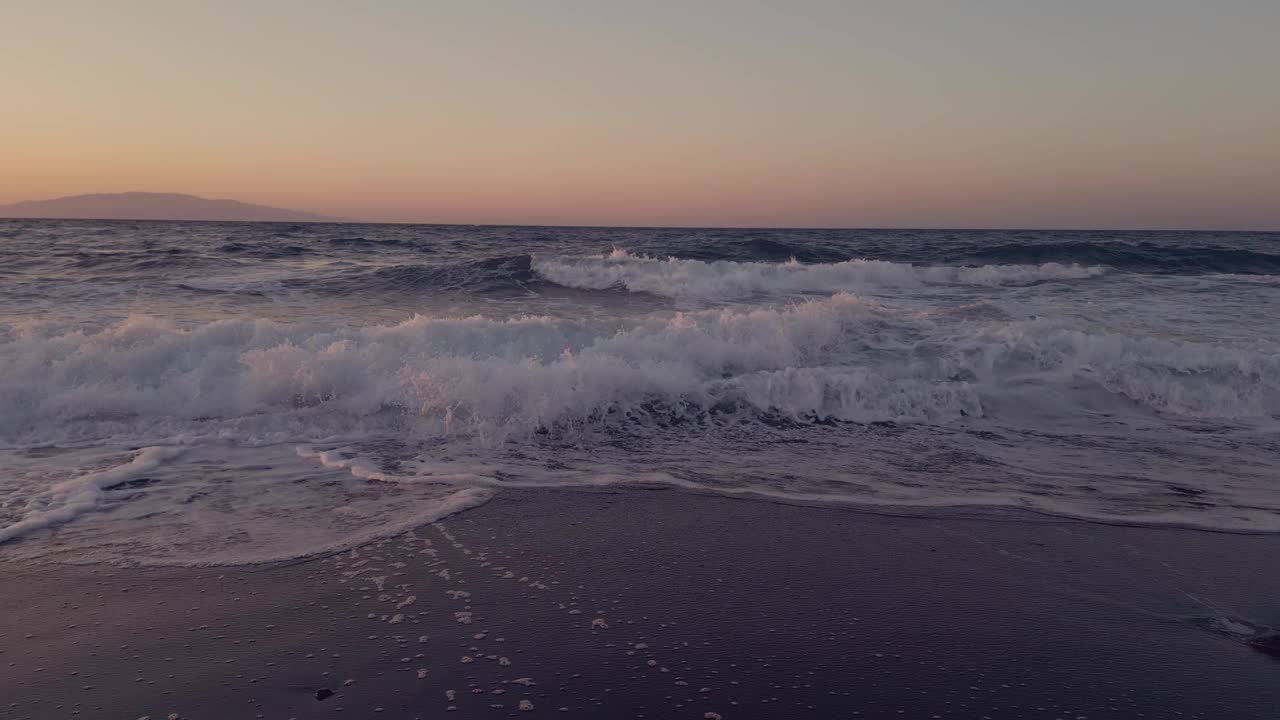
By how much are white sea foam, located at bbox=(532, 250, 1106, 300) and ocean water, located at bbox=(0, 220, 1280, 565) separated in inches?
155

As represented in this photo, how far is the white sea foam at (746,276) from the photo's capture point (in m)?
17.1

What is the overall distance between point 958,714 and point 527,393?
16.2 feet

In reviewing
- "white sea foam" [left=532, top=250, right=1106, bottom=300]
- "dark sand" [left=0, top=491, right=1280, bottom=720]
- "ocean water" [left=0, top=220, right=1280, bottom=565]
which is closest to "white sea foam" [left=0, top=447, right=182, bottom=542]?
"ocean water" [left=0, top=220, right=1280, bottom=565]

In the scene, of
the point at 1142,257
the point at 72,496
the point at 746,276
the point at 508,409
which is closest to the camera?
the point at 72,496

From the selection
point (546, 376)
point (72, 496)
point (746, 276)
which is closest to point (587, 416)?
point (546, 376)

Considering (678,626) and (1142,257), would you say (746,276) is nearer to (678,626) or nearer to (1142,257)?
(678,626)

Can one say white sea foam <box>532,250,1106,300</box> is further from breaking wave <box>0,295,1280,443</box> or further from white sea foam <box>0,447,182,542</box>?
white sea foam <box>0,447,182,542</box>

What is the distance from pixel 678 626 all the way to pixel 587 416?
3.81 metres

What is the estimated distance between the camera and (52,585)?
11.7ft

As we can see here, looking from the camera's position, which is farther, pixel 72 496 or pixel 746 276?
pixel 746 276

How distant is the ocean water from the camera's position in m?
4.75

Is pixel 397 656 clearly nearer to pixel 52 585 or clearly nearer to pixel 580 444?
pixel 52 585

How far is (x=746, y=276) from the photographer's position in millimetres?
17906

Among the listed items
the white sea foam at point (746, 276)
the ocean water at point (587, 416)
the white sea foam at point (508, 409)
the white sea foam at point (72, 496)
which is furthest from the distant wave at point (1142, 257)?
the white sea foam at point (72, 496)
